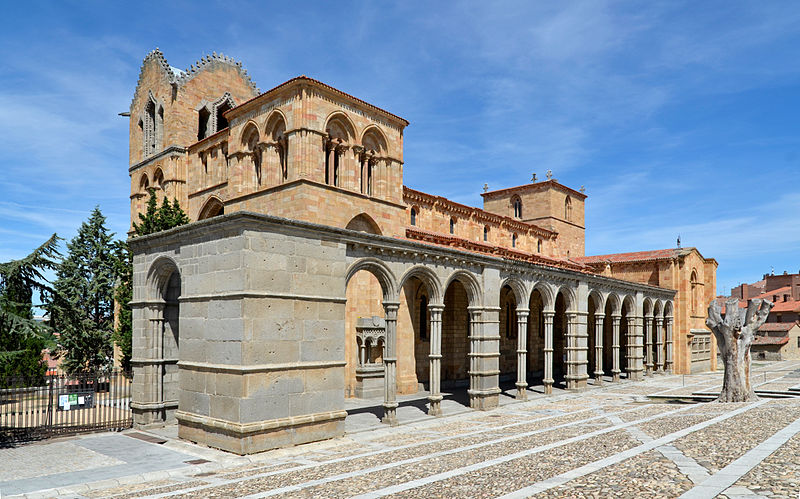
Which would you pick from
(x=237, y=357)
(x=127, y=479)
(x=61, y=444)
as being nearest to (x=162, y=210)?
(x=61, y=444)

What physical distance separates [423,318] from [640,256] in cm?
2241

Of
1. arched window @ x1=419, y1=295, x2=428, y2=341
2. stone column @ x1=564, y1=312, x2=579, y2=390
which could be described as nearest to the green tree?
arched window @ x1=419, y1=295, x2=428, y2=341

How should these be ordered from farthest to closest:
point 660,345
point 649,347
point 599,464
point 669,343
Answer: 1. point 669,343
2. point 660,345
3. point 649,347
4. point 599,464

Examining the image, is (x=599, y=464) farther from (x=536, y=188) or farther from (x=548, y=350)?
(x=536, y=188)

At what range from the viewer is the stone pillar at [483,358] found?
21.6m

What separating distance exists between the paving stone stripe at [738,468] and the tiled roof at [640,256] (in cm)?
2909

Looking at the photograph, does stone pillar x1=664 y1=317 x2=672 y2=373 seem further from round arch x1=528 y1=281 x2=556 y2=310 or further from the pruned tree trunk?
round arch x1=528 y1=281 x2=556 y2=310

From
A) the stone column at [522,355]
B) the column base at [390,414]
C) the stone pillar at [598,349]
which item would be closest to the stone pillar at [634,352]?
the stone pillar at [598,349]

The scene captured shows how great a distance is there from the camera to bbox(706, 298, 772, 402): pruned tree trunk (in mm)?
23484

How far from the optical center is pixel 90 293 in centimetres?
3559

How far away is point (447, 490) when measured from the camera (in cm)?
1048

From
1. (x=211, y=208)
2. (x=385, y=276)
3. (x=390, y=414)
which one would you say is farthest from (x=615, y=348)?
(x=211, y=208)

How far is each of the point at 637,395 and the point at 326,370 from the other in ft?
57.9

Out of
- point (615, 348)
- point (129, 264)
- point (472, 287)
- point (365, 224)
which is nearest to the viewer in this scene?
point (472, 287)
